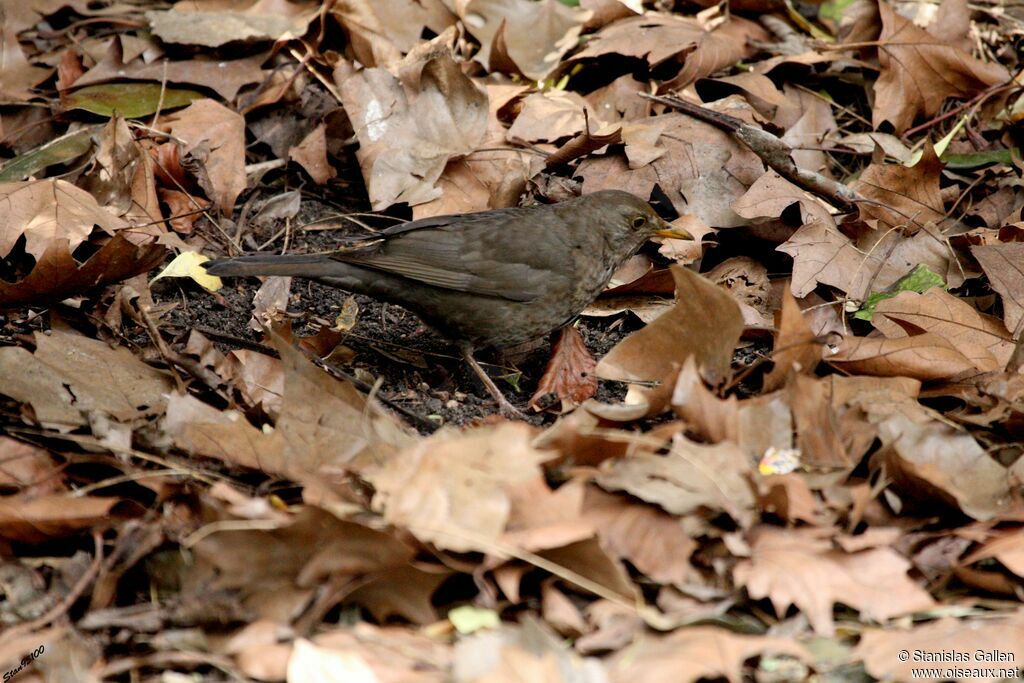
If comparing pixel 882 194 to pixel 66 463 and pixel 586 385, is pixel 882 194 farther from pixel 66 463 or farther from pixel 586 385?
pixel 66 463

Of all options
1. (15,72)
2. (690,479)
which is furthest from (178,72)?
(690,479)

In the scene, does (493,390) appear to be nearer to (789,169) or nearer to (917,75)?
(789,169)

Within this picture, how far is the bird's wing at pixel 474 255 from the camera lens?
4.87m

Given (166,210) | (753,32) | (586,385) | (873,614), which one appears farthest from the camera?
(753,32)

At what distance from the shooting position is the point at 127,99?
567cm

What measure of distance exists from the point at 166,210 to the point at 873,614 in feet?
12.5

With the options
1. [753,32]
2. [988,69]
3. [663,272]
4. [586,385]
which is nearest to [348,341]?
[586,385]

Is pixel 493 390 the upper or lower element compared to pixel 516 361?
upper

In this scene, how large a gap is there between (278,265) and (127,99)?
5.88 feet

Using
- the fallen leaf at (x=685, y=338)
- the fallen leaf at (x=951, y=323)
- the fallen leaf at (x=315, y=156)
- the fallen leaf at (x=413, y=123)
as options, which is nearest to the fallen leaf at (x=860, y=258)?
the fallen leaf at (x=951, y=323)

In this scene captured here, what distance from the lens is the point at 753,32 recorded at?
632 centimetres

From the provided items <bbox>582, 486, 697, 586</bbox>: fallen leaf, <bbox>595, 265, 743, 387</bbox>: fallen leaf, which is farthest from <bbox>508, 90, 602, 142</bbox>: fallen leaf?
<bbox>582, 486, 697, 586</bbox>: fallen leaf

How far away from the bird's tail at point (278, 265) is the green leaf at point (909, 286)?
88.3 inches

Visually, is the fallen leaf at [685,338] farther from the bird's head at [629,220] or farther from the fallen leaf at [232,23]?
the fallen leaf at [232,23]
